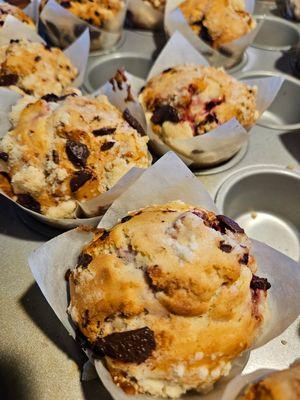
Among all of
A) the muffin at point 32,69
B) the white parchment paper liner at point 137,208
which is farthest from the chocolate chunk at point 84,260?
the muffin at point 32,69

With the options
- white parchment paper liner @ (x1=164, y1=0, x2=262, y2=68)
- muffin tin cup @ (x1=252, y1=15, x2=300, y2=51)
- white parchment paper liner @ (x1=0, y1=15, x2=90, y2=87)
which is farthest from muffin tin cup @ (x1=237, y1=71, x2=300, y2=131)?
white parchment paper liner @ (x1=0, y1=15, x2=90, y2=87)

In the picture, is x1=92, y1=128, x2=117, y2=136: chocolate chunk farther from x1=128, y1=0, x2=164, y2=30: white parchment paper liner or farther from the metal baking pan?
x1=128, y1=0, x2=164, y2=30: white parchment paper liner

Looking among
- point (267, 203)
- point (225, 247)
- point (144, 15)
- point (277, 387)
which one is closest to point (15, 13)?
point (144, 15)

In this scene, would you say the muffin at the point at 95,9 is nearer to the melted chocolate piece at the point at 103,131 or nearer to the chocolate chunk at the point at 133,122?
the chocolate chunk at the point at 133,122

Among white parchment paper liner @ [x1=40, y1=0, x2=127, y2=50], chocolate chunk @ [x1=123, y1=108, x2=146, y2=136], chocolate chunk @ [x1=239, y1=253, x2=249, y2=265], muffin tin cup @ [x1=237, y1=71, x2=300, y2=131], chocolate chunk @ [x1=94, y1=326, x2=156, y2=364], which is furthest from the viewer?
muffin tin cup @ [x1=237, y1=71, x2=300, y2=131]

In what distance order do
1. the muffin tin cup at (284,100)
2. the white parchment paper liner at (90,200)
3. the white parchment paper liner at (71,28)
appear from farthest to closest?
the muffin tin cup at (284,100) < the white parchment paper liner at (71,28) < the white parchment paper liner at (90,200)

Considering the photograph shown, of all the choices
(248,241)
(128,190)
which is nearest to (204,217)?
(248,241)
